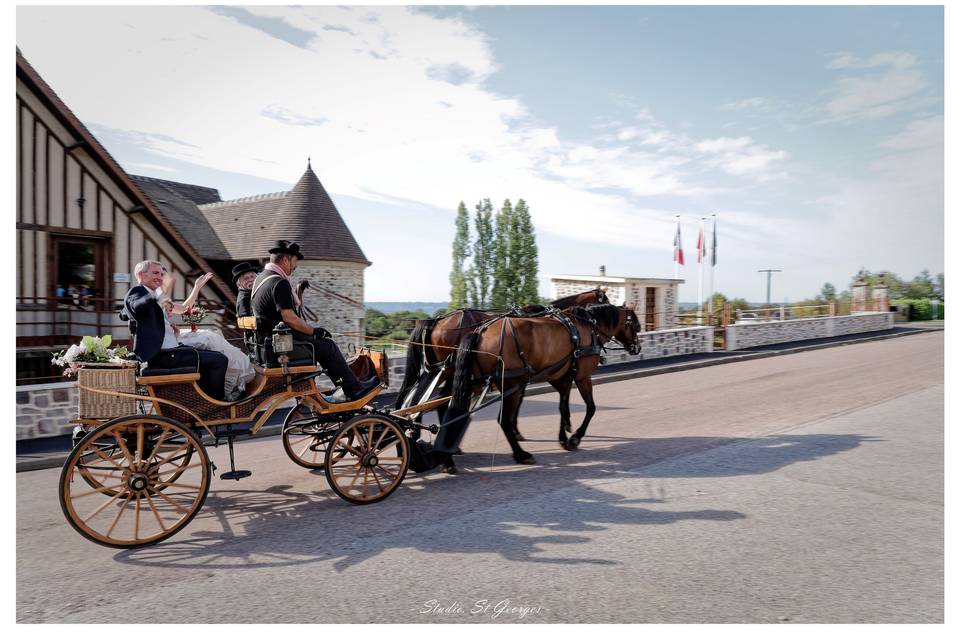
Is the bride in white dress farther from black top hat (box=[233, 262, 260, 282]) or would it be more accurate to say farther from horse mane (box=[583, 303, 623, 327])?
horse mane (box=[583, 303, 623, 327])

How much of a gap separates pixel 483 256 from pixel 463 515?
56.0m

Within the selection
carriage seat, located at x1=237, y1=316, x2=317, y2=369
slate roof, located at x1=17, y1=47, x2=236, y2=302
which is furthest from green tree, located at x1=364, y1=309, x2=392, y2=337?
slate roof, located at x1=17, y1=47, x2=236, y2=302

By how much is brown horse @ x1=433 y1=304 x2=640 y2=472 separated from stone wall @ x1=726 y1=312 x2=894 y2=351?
14682mm

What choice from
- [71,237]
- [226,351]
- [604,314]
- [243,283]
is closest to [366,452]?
[226,351]

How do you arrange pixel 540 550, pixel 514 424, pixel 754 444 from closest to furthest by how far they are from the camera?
1. pixel 540 550
2. pixel 514 424
3. pixel 754 444

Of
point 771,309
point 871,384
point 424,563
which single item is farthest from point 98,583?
point 771,309

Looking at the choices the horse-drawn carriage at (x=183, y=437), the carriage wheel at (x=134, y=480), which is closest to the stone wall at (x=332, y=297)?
the horse-drawn carriage at (x=183, y=437)

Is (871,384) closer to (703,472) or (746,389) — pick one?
(746,389)

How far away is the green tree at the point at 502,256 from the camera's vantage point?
58.7 meters

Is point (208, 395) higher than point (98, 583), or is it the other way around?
point (208, 395)

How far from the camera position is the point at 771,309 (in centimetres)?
2445

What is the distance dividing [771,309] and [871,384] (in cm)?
Result: 1308

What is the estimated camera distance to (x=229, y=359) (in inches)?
203

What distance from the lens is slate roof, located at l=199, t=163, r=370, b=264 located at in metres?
23.7
